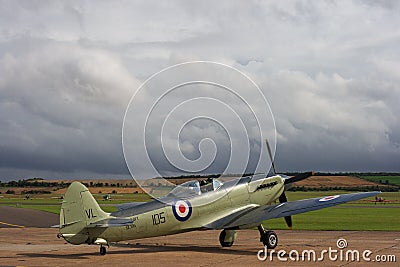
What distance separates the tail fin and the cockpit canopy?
293 centimetres

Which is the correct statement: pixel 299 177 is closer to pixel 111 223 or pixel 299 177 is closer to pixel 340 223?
pixel 111 223

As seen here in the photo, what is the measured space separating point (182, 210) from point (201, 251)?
1620 millimetres

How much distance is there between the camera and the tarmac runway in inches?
635

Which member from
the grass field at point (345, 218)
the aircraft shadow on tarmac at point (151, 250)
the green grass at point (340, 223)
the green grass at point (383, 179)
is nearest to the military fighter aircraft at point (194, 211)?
the aircraft shadow on tarmac at point (151, 250)

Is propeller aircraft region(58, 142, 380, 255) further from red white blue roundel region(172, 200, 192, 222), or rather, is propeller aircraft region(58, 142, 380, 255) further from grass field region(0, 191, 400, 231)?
grass field region(0, 191, 400, 231)

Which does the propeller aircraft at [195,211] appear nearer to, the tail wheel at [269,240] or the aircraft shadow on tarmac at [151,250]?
the tail wheel at [269,240]

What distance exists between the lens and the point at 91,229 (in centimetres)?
1669

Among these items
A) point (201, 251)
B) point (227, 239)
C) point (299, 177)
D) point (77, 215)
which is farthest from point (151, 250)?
point (299, 177)

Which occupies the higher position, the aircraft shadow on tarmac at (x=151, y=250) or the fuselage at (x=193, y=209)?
the fuselage at (x=193, y=209)

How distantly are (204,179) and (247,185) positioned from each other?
1.89 metres

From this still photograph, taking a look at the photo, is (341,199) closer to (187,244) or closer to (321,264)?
(321,264)

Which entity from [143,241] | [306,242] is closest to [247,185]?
[306,242]

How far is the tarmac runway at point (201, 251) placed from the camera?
16141 millimetres

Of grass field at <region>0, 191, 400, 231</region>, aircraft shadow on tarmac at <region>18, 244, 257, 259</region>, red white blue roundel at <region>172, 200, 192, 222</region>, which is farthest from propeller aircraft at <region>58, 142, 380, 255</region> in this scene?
grass field at <region>0, 191, 400, 231</region>
